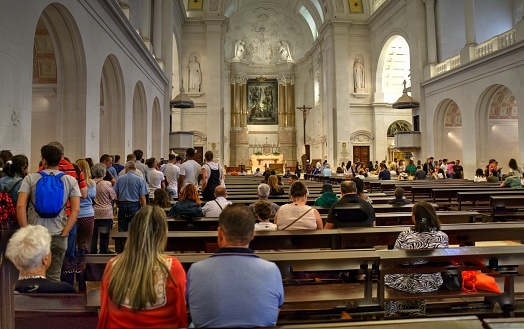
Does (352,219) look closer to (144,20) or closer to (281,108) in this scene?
(144,20)

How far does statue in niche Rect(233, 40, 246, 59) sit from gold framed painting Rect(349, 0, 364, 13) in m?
10.5

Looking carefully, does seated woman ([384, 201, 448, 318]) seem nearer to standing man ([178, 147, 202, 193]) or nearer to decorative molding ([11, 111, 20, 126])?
standing man ([178, 147, 202, 193])

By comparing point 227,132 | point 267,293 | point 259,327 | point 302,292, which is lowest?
point 302,292

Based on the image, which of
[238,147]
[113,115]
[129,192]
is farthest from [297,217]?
[238,147]

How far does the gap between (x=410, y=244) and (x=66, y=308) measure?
8.56ft

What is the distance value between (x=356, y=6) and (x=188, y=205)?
25989 mm

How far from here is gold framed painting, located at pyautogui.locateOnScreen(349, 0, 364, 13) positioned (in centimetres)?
2683

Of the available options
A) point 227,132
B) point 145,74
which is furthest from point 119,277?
point 227,132

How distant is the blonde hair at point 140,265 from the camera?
5.83ft

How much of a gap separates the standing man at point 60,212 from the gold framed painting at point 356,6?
26.8m

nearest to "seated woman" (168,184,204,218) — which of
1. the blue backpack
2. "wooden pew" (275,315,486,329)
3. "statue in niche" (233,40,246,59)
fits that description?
the blue backpack

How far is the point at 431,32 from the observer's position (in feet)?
65.2

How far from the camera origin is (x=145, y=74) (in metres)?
15.9

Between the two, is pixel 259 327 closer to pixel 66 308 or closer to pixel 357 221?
pixel 66 308
